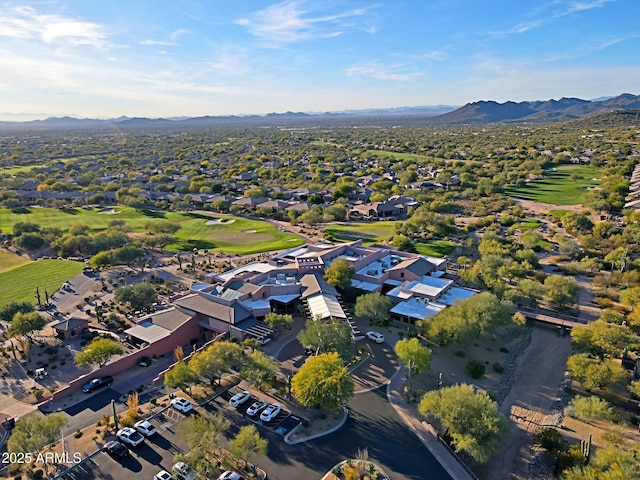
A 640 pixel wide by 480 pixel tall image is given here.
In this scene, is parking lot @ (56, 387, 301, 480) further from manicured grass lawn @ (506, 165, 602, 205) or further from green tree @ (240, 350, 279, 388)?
manicured grass lawn @ (506, 165, 602, 205)

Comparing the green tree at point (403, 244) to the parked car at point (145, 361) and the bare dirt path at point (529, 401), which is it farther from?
the parked car at point (145, 361)

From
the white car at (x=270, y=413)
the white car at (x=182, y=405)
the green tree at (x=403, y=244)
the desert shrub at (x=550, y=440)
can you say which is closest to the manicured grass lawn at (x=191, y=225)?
the green tree at (x=403, y=244)

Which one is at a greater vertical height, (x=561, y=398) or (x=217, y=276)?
(x=217, y=276)

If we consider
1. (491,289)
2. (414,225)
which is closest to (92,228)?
(414,225)

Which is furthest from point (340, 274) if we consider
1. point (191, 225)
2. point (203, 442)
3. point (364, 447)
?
point (191, 225)

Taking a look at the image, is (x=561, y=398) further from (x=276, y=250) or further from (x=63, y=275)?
(x=63, y=275)

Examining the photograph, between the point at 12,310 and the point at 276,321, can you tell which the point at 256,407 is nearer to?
the point at 276,321
